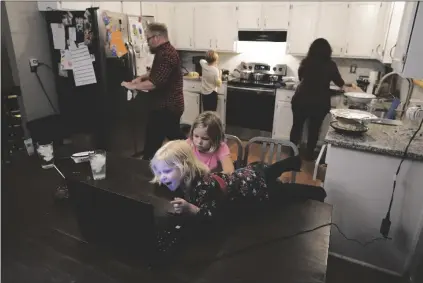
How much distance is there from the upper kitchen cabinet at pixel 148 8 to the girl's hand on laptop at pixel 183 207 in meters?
3.72

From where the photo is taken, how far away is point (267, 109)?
4004 mm

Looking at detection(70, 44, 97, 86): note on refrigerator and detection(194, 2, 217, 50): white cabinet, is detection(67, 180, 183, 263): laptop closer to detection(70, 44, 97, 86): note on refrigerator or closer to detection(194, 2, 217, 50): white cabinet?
detection(70, 44, 97, 86): note on refrigerator

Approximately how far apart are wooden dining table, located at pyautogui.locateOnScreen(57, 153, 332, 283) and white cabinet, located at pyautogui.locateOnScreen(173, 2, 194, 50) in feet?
12.1

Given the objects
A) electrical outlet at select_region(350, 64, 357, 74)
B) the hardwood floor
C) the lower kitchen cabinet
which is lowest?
the lower kitchen cabinet

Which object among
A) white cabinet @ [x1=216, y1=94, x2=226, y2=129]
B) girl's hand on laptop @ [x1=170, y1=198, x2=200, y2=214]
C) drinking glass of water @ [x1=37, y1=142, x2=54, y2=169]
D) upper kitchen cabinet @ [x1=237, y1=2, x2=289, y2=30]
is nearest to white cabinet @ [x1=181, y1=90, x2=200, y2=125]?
white cabinet @ [x1=216, y1=94, x2=226, y2=129]

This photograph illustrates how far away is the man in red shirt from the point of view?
238 centimetres

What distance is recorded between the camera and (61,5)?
9.34 ft

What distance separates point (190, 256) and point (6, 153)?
163cm

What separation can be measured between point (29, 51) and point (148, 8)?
2.04 metres

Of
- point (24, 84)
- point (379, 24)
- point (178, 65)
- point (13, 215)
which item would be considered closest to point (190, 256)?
point (13, 215)

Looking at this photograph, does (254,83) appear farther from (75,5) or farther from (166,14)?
(75,5)

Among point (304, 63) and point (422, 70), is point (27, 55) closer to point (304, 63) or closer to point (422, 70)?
point (304, 63)

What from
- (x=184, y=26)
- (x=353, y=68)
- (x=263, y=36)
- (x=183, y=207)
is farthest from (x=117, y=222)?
(x=184, y=26)

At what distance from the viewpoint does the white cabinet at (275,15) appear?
3.84 meters
